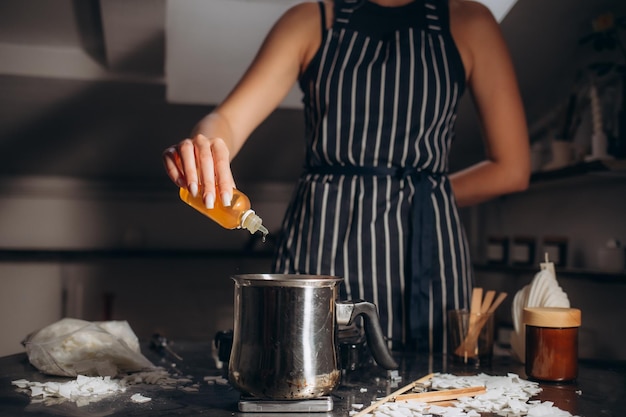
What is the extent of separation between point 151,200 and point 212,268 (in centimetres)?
48

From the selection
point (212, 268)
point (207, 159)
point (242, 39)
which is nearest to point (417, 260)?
point (207, 159)

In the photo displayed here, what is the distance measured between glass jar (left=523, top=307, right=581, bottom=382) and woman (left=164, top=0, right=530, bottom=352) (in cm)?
32

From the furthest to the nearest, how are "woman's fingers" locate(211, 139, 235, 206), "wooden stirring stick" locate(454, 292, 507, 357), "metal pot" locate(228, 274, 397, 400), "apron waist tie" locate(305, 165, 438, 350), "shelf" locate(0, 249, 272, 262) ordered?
1. "shelf" locate(0, 249, 272, 262)
2. "apron waist tie" locate(305, 165, 438, 350)
3. "wooden stirring stick" locate(454, 292, 507, 357)
4. "woman's fingers" locate(211, 139, 235, 206)
5. "metal pot" locate(228, 274, 397, 400)

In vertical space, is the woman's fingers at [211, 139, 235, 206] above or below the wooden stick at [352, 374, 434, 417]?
above

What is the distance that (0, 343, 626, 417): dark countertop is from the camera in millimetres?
811

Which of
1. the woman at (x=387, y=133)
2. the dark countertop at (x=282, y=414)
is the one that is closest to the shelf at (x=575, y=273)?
the woman at (x=387, y=133)

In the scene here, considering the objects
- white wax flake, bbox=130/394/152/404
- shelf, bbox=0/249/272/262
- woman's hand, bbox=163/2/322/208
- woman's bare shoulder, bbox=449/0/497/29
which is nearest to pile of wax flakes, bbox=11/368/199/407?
white wax flake, bbox=130/394/152/404

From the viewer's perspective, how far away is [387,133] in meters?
1.43

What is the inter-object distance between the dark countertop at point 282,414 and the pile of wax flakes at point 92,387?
1 cm

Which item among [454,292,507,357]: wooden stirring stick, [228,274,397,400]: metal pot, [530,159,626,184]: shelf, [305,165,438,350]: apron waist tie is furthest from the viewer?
[530,159,626,184]: shelf

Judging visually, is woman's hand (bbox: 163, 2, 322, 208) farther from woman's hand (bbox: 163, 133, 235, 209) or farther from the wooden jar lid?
the wooden jar lid

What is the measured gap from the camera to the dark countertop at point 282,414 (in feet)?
2.66

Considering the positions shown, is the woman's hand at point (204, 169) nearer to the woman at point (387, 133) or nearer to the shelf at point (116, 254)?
the woman at point (387, 133)

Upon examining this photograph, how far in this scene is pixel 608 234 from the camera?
7.34 feet
